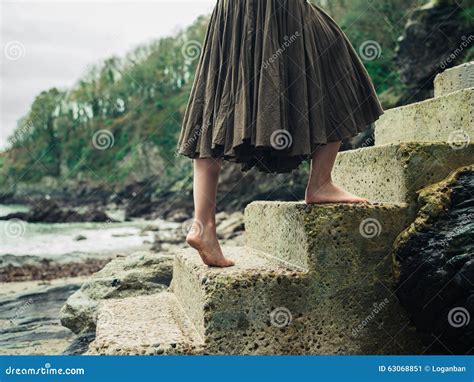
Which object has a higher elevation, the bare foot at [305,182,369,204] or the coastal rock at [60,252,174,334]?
the bare foot at [305,182,369,204]

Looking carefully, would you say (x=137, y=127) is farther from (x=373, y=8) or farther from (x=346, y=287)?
(x=346, y=287)

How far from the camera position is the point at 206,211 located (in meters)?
2.53

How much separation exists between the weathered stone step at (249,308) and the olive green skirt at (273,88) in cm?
56

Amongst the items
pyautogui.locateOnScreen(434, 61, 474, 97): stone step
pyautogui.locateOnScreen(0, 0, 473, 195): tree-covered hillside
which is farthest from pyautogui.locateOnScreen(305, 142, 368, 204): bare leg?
pyautogui.locateOnScreen(0, 0, 473, 195): tree-covered hillside

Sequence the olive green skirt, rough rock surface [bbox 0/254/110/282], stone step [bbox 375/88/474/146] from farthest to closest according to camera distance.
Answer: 1. rough rock surface [bbox 0/254/110/282]
2. stone step [bbox 375/88/474/146]
3. the olive green skirt

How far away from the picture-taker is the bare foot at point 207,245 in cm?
251

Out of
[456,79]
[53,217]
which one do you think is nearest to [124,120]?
[53,217]

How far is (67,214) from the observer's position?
31.5m

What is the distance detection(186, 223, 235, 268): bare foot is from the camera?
2.51 meters

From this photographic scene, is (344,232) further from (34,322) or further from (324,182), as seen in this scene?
(34,322)

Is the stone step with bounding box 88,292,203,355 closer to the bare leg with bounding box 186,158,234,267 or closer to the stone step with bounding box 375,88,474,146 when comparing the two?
the bare leg with bounding box 186,158,234,267

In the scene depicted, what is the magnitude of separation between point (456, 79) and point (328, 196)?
A: 1.48 meters

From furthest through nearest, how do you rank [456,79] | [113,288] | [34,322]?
[34,322] < [113,288] < [456,79]

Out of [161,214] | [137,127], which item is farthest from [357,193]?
[137,127]
